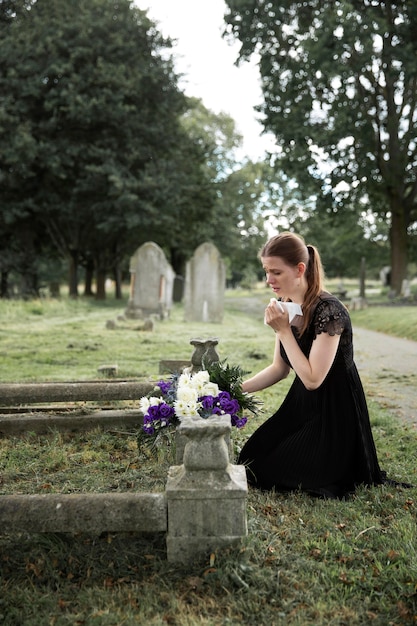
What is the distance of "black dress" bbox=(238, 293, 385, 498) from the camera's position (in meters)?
3.64

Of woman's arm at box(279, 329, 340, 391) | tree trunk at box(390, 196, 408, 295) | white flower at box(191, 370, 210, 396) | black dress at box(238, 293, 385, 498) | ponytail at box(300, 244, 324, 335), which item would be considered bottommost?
black dress at box(238, 293, 385, 498)

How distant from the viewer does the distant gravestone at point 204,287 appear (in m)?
17.7

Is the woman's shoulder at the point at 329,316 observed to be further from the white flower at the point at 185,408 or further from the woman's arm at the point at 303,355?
the white flower at the point at 185,408

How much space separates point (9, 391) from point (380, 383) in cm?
528

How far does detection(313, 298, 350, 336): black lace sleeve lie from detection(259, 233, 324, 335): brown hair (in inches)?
3.4

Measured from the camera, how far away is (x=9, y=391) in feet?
15.2

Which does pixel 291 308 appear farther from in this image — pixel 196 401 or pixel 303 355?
pixel 196 401

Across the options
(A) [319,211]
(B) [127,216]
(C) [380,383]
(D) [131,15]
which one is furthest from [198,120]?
(C) [380,383]

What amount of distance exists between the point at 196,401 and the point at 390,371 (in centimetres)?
630

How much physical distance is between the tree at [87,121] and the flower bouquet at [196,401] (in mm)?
21527

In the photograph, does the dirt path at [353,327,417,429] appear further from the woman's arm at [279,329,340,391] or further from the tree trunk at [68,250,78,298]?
the tree trunk at [68,250,78,298]

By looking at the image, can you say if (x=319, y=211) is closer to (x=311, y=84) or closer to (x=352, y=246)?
(x=311, y=84)

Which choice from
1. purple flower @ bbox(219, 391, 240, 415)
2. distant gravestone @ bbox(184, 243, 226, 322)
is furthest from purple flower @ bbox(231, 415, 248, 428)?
distant gravestone @ bbox(184, 243, 226, 322)

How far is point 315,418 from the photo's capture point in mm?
3699
